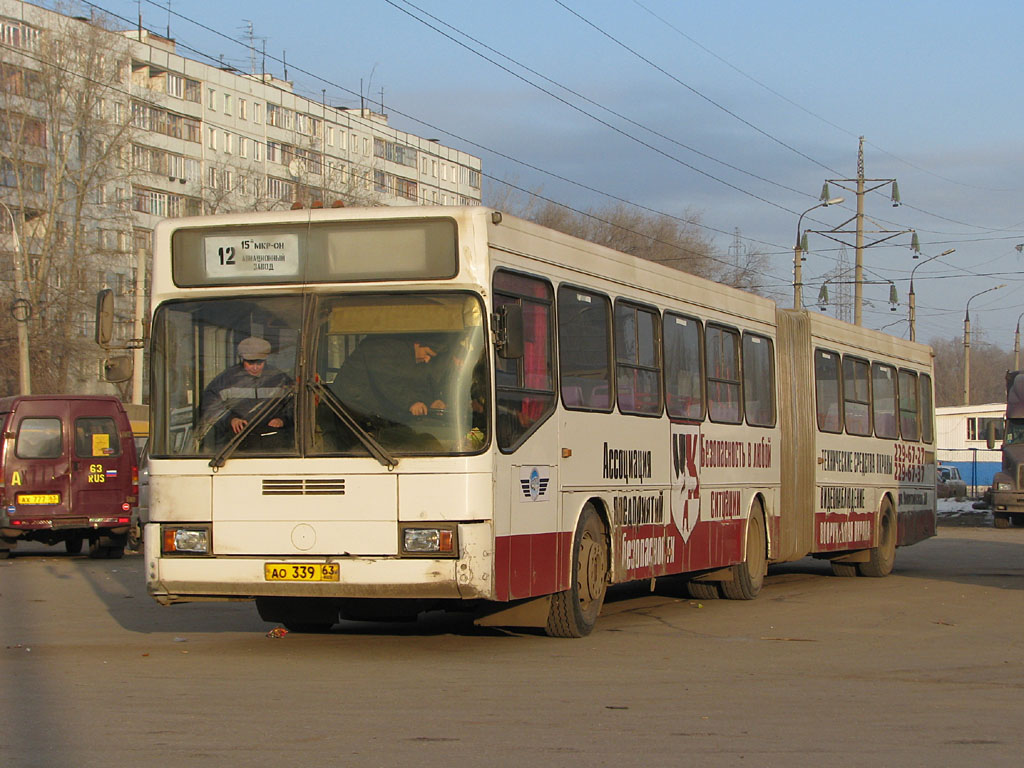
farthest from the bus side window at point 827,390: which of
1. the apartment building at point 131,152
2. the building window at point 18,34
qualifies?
the building window at point 18,34

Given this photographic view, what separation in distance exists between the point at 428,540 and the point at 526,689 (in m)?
1.40

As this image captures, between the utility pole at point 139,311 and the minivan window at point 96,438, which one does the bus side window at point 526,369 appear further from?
the utility pole at point 139,311

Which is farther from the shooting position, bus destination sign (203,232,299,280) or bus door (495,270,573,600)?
bus destination sign (203,232,299,280)

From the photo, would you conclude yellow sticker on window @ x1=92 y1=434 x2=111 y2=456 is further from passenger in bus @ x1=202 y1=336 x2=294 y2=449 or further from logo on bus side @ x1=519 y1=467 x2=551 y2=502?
logo on bus side @ x1=519 y1=467 x2=551 y2=502

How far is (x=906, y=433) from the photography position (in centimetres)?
2197

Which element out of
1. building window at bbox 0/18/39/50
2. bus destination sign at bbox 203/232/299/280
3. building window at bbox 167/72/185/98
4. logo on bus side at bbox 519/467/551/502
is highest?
building window at bbox 167/72/185/98

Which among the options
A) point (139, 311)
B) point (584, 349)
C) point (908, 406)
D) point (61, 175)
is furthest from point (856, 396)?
point (61, 175)

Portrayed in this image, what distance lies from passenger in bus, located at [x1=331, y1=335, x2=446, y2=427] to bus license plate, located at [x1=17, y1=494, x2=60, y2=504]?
15615mm

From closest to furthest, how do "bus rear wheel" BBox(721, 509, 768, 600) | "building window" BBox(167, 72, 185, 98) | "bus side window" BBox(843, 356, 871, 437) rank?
1. "bus rear wheel" BBox(721, 509, 768, 600)
2. "bus side window" BBox(843, 356, 871, 437)
3. "building window" BBox(167, 72, 185, 98)

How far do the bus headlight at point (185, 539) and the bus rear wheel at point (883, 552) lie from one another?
11662 millimetres

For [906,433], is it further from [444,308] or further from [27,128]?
[27,128]

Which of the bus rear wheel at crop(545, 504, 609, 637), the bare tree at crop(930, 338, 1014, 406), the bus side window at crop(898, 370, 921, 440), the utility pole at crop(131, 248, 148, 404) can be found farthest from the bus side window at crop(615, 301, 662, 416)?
the bare tree at crop(930, 338, 1014, 406)

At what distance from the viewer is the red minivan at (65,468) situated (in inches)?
977

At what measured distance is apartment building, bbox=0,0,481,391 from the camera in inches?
2169
